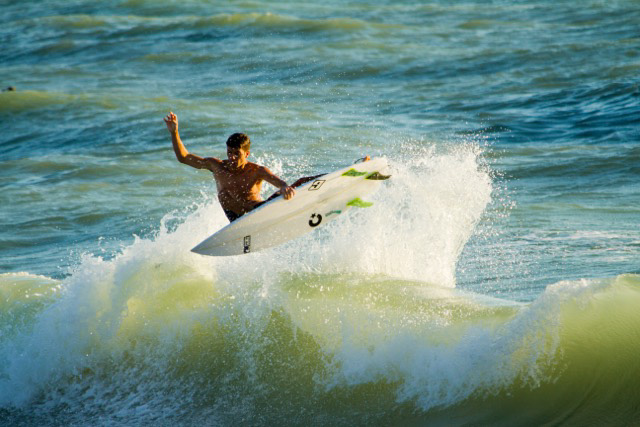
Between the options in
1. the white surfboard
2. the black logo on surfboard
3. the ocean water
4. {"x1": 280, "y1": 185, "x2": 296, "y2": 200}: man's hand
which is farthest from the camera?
the black logo on surfboard

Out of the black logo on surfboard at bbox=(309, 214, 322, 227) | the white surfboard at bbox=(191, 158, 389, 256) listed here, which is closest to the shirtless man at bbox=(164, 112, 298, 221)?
the white surfboard at bbox=(191, 158, 389, 256)

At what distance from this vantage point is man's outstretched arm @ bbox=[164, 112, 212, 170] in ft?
27.7

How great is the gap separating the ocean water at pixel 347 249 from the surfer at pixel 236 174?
679mm

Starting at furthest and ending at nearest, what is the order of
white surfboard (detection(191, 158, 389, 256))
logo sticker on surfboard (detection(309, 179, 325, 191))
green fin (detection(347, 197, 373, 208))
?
green fin (detection(347, 197, 373, 208)) → logo sticker on surfboard (detection(309, 179, 325, 191)) → white surfboard (detection(191, 158, 389, 256))

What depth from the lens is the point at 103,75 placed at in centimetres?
2633

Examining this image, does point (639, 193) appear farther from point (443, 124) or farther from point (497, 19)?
point (497, 19)

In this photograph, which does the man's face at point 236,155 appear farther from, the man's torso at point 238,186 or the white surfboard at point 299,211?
the white surfboard at point 299,211

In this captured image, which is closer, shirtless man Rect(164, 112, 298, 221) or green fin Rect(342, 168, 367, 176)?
shirtless man Rect(164, 112, 298, 221)

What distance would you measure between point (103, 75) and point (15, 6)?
14.5 m

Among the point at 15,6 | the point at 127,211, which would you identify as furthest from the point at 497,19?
the point at 15,6

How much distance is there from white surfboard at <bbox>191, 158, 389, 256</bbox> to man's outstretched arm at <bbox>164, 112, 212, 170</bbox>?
28.3 inches

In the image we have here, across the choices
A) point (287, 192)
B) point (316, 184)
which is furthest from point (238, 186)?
point (316, 184)

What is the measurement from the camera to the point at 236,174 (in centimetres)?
852

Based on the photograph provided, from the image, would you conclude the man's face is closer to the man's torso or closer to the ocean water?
the man's torso
